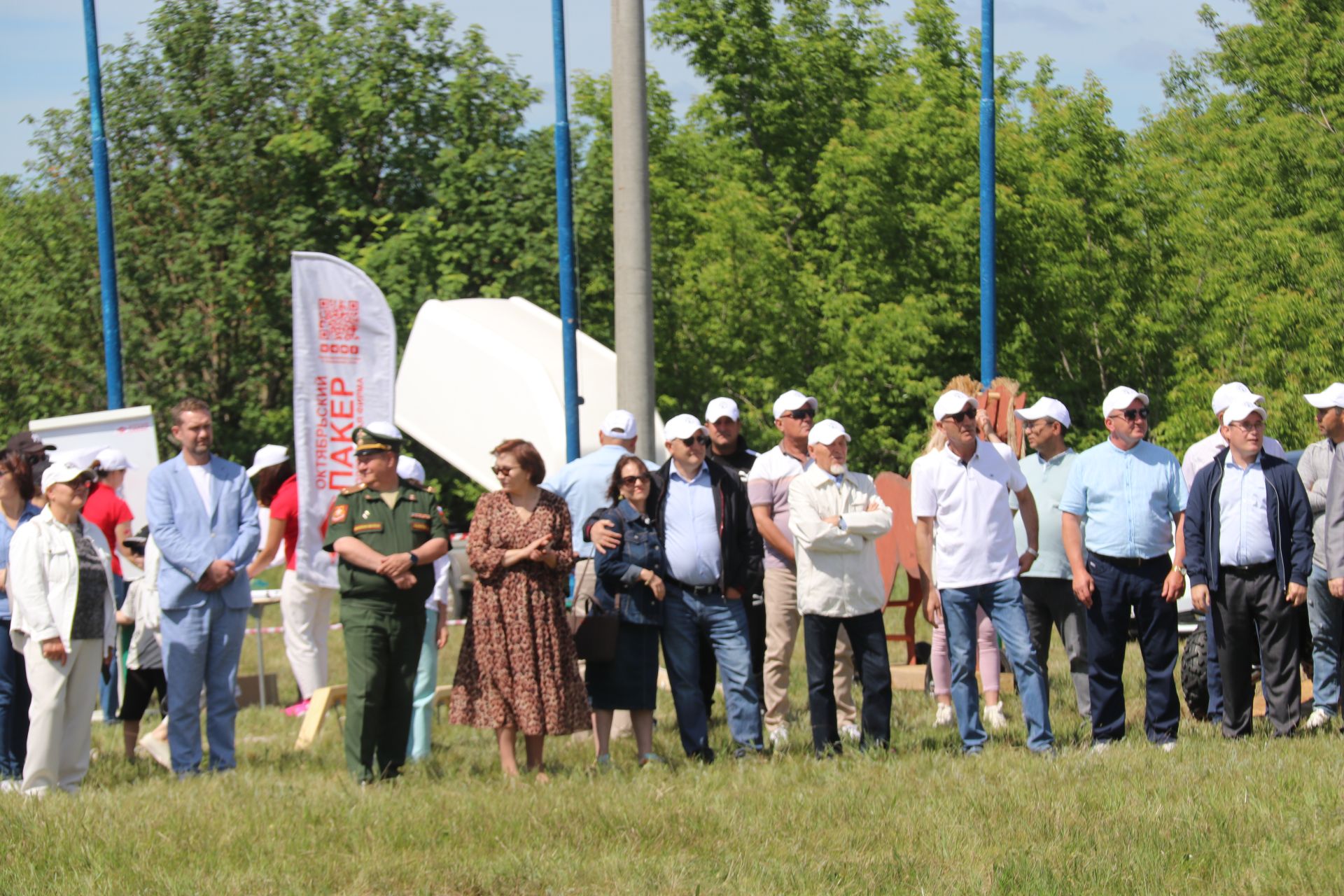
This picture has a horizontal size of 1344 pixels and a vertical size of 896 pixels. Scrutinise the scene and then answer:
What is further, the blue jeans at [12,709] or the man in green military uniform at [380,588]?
the blue jeans at [12,709]

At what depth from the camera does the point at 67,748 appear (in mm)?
8070

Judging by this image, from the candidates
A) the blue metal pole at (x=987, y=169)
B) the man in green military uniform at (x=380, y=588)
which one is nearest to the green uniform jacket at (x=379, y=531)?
the man in green military uniform at (x=380, y=588)

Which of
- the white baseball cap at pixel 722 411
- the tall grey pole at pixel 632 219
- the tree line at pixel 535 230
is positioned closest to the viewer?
the white baseball cap at pixel 722 411

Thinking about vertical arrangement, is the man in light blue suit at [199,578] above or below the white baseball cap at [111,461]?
below

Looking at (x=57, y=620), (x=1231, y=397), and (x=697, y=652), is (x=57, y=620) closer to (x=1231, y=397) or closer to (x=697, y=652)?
(x=697, y=652)

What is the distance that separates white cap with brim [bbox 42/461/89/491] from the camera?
7926mm

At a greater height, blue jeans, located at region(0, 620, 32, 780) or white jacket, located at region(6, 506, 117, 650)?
white jacket, located at region(6, 506, 117, 650)

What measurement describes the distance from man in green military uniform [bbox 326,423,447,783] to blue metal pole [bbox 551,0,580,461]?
6.65 metres

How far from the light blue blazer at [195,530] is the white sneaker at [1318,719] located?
19.6 feet

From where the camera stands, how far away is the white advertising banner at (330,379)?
9086mm

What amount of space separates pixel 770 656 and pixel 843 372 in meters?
15.8

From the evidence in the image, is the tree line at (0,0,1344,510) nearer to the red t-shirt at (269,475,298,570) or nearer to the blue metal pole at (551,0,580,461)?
the blue metal pole at (551,0,580,461)

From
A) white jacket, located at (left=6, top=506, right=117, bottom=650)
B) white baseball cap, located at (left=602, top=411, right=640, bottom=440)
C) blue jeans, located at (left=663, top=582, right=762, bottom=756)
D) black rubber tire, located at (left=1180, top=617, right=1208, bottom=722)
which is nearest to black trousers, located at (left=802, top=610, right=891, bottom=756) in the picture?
blue jeans, located at (left=663, top=582, right=762, bottom=756)

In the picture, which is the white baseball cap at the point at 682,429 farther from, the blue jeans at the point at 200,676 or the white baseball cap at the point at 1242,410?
the white baseball cap at the point at 1242,410
